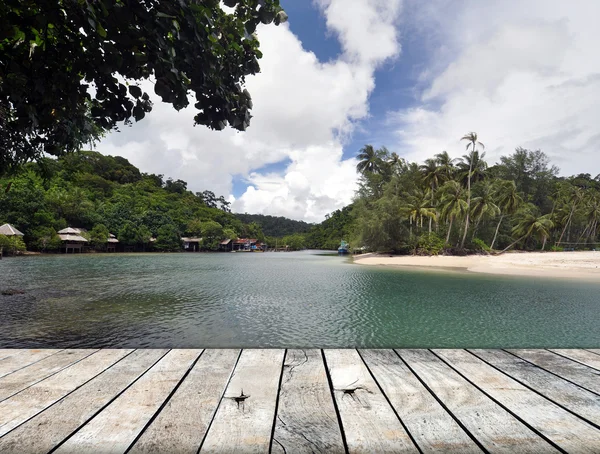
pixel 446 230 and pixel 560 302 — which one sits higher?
pixel 446 230

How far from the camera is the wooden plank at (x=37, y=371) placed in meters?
1.90

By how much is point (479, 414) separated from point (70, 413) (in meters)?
2.10

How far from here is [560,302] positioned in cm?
1042

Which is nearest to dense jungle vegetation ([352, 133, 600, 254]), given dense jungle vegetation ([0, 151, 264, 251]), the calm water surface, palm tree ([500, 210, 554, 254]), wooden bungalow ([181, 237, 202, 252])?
palm tree ([500, 210, 554, 254])

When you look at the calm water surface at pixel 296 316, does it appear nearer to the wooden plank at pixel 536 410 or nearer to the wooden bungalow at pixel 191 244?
the wooden plank at pixel 536 410

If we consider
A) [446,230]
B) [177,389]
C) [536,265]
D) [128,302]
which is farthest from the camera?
[446,230]

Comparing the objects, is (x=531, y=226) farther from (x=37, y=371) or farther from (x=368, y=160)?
(x=37, y=371)

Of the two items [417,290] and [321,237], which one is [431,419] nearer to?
[417,290]

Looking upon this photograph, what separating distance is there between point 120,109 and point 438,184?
41.8 m

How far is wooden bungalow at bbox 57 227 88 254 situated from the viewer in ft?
138

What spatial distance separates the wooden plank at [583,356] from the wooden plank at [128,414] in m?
3.05

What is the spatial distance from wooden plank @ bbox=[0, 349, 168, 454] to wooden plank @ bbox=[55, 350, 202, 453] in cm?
6

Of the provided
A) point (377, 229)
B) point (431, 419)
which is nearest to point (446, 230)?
point (377, 229)

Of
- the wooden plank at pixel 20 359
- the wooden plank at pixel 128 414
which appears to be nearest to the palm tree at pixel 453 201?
the wooden plank at pixel 128 414
